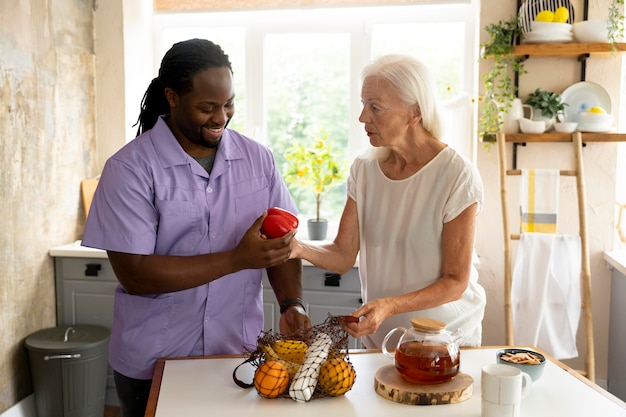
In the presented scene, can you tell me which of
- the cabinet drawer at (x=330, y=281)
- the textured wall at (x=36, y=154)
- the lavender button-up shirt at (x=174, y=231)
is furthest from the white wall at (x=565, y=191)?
the textured wall at (x=36, y=154)

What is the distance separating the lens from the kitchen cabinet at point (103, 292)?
3.08 meters

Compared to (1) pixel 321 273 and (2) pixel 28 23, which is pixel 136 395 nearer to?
(1) pixel 321 273

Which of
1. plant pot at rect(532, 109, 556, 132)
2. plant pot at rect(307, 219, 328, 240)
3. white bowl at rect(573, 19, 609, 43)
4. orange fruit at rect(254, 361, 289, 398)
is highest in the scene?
white bowl at rect(573, 19, 609, 43)

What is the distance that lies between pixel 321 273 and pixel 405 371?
166cm

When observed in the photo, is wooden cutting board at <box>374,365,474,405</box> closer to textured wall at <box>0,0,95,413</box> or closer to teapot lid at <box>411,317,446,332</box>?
teapot lid at <box>411,317,446,332</box>

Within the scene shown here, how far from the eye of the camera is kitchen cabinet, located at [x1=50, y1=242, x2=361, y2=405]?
3.08m

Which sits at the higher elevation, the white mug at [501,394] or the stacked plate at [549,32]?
the stacked plate at [549,32]

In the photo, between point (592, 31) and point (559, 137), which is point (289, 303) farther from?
point (592, 31)

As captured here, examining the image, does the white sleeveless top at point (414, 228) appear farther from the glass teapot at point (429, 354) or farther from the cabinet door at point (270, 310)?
the cabinet door at point (270, 310)

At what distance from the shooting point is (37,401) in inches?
117

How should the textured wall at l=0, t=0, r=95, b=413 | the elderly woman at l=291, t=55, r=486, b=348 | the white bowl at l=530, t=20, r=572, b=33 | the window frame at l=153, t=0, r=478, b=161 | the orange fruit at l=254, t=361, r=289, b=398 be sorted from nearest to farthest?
1. the orange fruit at l=254, t=361, r=289, b=398
2. the elderly woman at l=291, t=55, r=486, b=348
3. the textured wall at l=0, t=0, r=95, b=413
4. the white bowl at l=530, t=20, r=572, b=33
5. the window frame at l=153, t=0, r=478, b=161

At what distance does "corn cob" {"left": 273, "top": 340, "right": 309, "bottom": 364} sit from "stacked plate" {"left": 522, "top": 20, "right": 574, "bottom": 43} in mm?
2130

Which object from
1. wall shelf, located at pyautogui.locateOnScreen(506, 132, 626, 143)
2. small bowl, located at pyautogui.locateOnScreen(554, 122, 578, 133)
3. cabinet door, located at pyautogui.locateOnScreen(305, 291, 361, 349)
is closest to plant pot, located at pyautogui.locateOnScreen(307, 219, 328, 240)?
cabinet door, located at pyautogui.locateOnScreen(305, 291, 361, 349)

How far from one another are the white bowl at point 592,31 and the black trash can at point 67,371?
8.50ft
